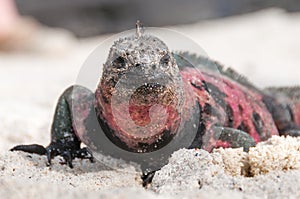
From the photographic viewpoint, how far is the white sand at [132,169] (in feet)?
9.14

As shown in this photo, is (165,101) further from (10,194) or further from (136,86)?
(10,194)

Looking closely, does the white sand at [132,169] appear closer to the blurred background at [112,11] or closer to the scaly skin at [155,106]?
the scaly skin at [155,106]

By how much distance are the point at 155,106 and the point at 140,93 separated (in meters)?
0.13

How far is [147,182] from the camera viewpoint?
3.41 metres

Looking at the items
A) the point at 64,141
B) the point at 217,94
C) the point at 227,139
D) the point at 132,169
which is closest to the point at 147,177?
the point at 132,169

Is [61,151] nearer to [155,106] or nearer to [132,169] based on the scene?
[132,169]

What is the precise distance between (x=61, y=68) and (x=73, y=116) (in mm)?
7287

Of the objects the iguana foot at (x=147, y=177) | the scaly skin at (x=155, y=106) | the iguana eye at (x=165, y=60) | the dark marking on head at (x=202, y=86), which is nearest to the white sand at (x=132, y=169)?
the iguana foot at (x=147, y=177)

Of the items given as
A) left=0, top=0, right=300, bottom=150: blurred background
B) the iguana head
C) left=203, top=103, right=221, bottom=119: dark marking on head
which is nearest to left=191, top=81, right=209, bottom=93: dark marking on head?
left=203, top=103, right=221, bottom=119: dark marking on head

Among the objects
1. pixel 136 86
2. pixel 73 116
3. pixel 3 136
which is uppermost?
pixel 136 86

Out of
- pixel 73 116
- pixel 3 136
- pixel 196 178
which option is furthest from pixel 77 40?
pixel 196 178

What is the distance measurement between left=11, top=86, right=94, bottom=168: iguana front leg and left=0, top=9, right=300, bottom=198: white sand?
0.21ft

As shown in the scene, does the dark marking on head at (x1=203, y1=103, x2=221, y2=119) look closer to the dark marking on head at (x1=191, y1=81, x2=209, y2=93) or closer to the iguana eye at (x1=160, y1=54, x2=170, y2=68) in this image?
the dark marking on head at (x1=191, y1=81, x2=209, y2=93)

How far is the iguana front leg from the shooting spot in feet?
12.6
